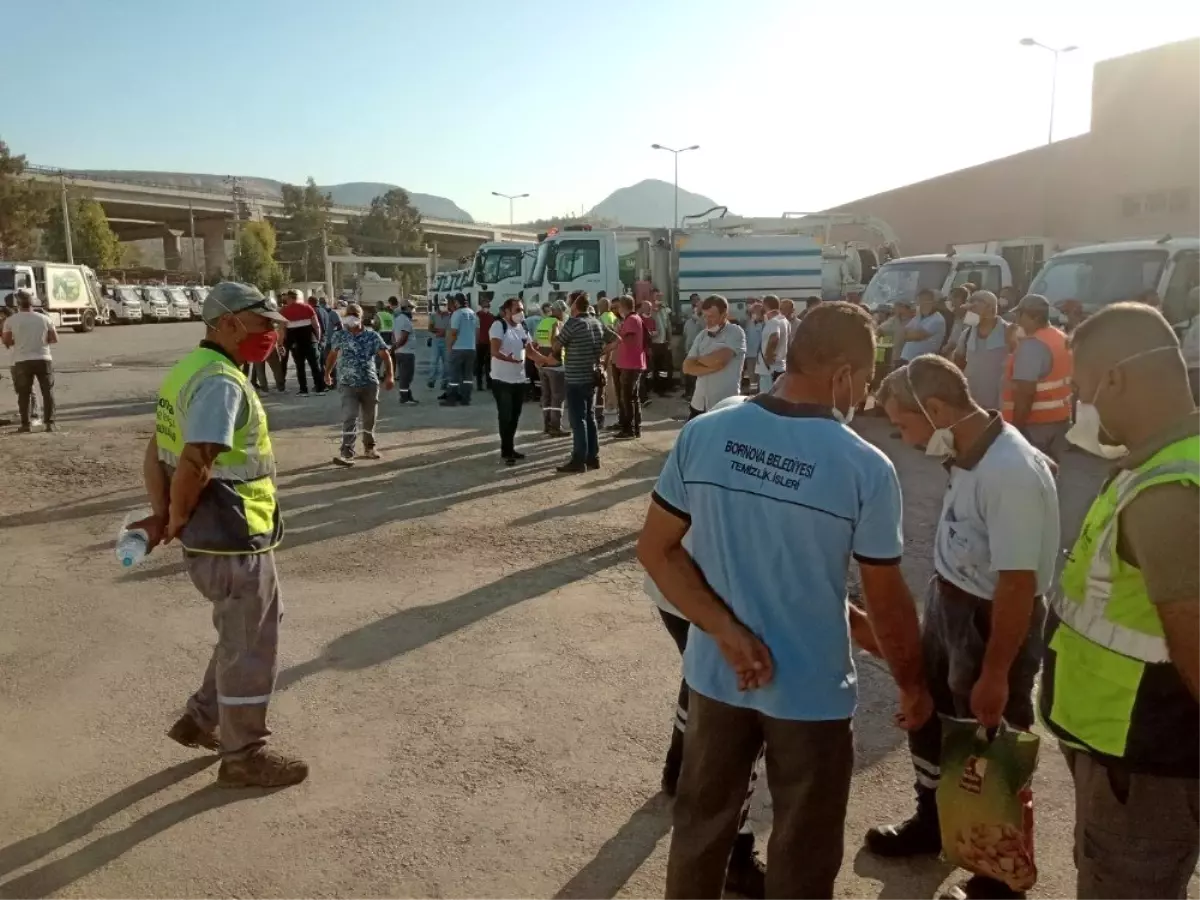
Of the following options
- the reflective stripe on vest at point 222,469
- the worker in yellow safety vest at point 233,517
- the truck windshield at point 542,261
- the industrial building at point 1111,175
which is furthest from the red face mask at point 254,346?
the industrial building at point 1111,175

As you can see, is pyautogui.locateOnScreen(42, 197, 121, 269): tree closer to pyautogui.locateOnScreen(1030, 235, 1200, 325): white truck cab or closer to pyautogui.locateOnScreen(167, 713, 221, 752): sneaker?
pyautogui.locateOnScreen(1030, 235, 1200, 325): white truck cab

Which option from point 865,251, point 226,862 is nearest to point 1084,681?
point 226,862

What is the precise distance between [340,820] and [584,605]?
97.9 inches

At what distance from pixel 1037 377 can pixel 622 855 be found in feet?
14.7

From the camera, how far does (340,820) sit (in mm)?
3430

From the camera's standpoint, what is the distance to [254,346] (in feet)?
12.0

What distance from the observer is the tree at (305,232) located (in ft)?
246

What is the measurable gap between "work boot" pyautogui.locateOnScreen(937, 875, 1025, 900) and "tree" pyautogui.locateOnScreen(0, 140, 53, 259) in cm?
6493

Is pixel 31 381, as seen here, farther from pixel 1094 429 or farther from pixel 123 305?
pixel 123 305

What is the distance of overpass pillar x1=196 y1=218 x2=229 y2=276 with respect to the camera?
8862cm

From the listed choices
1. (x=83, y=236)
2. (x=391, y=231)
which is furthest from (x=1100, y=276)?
(x=391, y=231)

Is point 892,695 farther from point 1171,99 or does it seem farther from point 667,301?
point 1171,99

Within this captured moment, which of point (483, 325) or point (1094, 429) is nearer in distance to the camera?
point (1094, 429)

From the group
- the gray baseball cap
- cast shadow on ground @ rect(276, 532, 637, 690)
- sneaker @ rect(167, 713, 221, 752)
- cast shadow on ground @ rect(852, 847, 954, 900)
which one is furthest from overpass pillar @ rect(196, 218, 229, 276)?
cast shadow on ground @ rect(852, 847, 954, 900)
